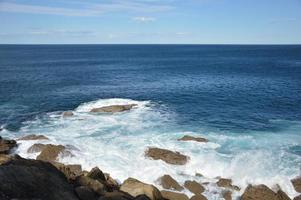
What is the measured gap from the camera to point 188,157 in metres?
36.6

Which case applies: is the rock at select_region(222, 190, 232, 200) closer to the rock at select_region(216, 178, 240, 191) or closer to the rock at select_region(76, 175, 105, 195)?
the rock at select_region(216, 178, 240, 191)

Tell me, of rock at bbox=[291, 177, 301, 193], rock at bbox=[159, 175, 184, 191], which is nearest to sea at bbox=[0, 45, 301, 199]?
rock at bbox=[291, 177, 301, 193]

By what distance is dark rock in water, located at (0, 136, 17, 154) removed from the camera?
36.9 metres

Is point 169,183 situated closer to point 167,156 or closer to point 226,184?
point 226,184

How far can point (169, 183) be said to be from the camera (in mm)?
30812

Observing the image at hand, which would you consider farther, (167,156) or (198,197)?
(167,156)

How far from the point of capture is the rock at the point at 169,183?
3044 centimetres

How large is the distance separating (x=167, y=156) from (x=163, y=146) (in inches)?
142

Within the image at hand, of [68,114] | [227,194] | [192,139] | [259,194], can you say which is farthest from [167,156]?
[68,114]

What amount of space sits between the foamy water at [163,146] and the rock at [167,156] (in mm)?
642

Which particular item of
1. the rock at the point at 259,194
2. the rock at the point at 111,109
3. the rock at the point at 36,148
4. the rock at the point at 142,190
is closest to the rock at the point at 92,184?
the rock at the point at 142,190

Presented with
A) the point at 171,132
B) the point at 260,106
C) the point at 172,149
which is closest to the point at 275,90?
the point at 260,106

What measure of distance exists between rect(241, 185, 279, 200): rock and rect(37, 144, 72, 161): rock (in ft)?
60.7

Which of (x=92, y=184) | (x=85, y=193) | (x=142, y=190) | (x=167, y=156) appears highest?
(x=85, y=193)
